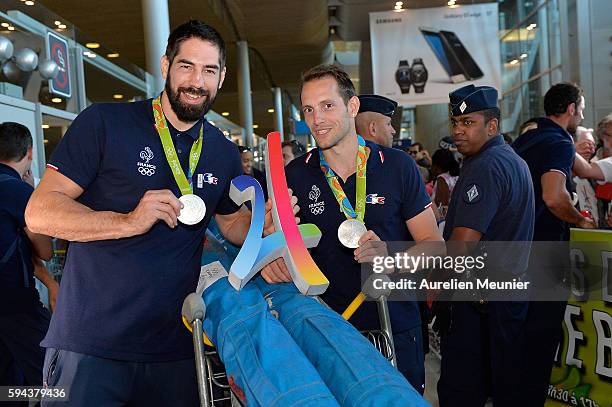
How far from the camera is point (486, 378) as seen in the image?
3.45 m

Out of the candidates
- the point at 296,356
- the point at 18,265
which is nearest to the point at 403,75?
the point at 18,265

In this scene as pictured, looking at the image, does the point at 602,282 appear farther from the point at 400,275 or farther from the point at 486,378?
the point at 400,275

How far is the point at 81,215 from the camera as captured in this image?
1937mm

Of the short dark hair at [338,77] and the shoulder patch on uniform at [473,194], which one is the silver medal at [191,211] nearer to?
the short dark hair at [338,77]

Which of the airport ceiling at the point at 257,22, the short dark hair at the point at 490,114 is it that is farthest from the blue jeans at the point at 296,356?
the airport ceiling at the point at 257,22

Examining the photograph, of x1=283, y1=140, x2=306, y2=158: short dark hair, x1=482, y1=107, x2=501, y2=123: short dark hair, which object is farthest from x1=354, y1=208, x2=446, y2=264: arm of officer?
x1=283, y1=140, x2=306, y2=158: short dark hair

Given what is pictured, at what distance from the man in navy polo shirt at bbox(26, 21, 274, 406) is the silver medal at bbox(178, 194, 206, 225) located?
30 mm

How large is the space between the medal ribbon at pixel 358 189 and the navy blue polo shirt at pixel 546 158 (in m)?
1.65

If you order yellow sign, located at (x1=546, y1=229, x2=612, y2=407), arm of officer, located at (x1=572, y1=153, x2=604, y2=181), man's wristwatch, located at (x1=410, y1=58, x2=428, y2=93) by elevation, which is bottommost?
yellow sign, located at (x1=546, y1=229, x2=612, y2=407)

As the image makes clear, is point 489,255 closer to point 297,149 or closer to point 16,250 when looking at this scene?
point 16,250

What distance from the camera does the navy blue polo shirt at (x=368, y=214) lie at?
9.00 feet

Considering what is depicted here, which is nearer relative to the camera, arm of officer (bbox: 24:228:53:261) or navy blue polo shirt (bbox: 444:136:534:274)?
navy blue polo shirt (bbox: 444:136:534:274)

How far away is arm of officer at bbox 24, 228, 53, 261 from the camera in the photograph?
369 centimetres

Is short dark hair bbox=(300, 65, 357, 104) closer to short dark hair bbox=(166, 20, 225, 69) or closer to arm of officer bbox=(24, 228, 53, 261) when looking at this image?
short dark hair bbox=(166, 20, 225, 69)
